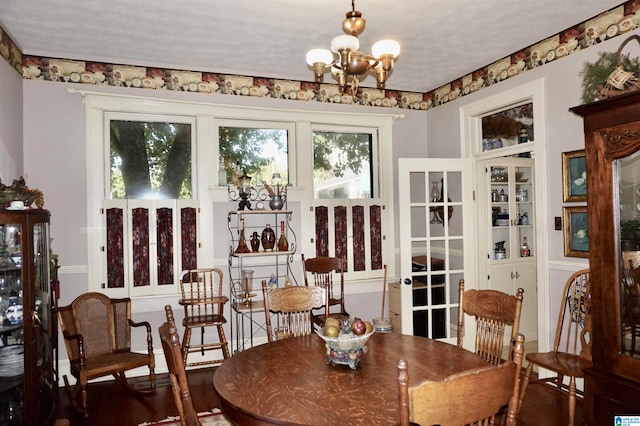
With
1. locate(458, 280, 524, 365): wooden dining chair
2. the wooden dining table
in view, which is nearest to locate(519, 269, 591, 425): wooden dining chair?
locate(458, 280, 524, 365): wooden dining chair

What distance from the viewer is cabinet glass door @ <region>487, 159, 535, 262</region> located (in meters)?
4.84

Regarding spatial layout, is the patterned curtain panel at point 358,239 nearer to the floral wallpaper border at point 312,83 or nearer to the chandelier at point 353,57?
the floral wallpaper border at point 312,83

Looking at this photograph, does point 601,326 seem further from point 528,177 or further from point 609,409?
point 528,177

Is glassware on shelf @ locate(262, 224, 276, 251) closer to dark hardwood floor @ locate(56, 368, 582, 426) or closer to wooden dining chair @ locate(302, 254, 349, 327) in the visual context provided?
wooden dining chair @ locate(302, 254, 349, 327)

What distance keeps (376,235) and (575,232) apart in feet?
6.70

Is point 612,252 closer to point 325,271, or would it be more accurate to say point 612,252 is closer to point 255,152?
point 325,271

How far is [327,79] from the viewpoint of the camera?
4.74 meters

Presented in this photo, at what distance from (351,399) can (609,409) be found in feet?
5.65

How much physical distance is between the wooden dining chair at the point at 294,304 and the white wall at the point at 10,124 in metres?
2.26

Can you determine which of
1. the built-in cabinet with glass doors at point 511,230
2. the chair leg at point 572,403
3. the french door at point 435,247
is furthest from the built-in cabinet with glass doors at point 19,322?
the built-in cabinet with glass doors at point 511,230

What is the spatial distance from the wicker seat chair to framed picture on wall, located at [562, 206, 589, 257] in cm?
350

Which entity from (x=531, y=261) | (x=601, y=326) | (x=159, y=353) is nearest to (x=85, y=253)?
(x=159, y=353)

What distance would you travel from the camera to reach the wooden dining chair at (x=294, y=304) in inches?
115

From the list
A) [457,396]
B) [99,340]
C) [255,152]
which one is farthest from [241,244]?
[457,396]
